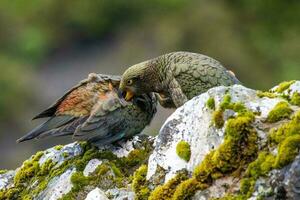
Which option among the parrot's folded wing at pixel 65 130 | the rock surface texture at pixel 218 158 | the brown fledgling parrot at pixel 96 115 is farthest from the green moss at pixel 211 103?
the parrot's folded wing at pixel 65 130

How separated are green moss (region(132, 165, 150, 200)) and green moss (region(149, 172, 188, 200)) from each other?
0.73 feet

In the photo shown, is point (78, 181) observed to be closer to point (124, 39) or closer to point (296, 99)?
point (296, 99)

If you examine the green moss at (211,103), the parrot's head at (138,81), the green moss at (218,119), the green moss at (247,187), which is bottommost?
the green moss at (247,187)

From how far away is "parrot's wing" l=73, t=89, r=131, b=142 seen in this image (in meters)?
9.30

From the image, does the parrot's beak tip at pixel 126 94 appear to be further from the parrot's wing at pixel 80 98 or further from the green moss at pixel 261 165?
the green moss at pixel 261 165

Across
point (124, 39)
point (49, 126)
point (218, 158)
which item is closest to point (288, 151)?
point (218, 158)

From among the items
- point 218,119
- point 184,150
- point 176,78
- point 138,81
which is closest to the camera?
point 218,119

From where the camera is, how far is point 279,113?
24.9 ft

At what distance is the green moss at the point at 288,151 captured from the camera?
709 centimetres

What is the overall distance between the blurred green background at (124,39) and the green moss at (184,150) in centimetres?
1751

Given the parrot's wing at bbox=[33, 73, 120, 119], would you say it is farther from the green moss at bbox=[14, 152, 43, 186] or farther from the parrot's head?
the green moss at bbox=[14, 152, 43, 186]

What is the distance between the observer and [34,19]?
3038 centimetres

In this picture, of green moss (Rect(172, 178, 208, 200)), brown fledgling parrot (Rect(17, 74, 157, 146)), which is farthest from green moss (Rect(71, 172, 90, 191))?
green moss (Rect(172, 178, 208, 200))

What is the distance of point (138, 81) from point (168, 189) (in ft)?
8.48
